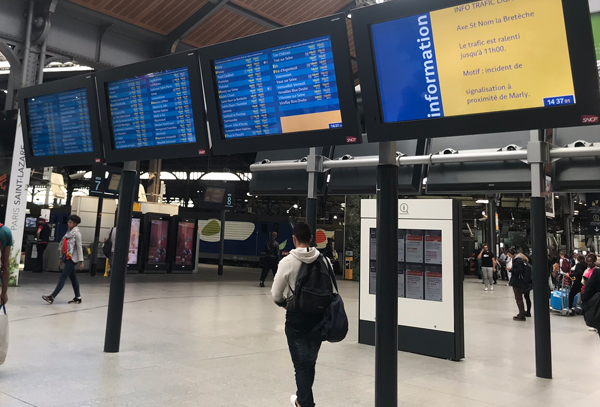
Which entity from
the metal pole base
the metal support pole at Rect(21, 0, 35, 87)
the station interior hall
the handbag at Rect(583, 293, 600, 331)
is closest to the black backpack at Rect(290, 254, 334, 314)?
the station interior hall

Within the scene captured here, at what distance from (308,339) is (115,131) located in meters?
3.82

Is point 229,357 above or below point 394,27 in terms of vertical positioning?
below

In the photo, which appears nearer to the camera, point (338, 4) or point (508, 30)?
point (508, 30)

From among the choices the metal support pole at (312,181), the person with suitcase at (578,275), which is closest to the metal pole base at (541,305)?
the metal support pole at (312,181)

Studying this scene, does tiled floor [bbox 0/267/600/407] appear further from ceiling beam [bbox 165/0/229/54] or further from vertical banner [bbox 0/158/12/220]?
ceiling beam [bbox 165/0/229/54]

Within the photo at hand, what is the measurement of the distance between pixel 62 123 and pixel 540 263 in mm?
6453

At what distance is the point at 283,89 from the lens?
4457mm

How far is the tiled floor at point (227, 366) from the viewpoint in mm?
4664

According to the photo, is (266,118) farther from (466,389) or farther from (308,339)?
(466,389)

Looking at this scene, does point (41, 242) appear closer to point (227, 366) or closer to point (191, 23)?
point (191, 23)

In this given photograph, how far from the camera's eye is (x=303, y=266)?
12.8ft

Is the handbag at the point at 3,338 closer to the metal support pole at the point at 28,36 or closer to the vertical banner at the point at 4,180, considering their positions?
the vertical banner at the point at 4,180

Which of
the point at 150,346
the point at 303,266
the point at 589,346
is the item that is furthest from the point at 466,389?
the point at 589,346

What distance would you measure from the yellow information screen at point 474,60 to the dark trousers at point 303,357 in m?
1.84
